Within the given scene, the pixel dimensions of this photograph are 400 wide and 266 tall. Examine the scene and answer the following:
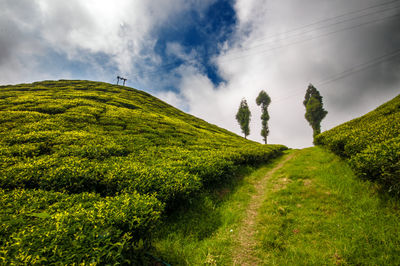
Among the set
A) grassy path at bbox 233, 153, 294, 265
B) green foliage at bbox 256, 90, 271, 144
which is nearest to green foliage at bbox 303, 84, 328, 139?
green foliage at bbox 256, 90, 271, 144

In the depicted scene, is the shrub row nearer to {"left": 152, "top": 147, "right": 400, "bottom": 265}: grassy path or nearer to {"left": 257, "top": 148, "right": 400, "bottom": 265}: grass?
{"left": 152, "top": 147, "right": 400, "bottom": 265}: grassy path

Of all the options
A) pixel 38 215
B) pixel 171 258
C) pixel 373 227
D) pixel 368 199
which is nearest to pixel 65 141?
pixel 38 215

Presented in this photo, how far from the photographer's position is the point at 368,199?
5234mm

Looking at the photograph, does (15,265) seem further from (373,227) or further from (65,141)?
(65,141)

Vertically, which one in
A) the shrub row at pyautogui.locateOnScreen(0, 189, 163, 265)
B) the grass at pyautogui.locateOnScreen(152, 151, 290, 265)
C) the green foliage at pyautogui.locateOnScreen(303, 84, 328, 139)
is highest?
the green foliage at pyautogui.locateOnScreen(303, 84, 328, 139)

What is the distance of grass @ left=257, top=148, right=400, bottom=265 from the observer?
3.66 metres

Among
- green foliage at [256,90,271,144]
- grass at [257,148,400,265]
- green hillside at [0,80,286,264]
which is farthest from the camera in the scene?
green foliage at [256,90,271,144]

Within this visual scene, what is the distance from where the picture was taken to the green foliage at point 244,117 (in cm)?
5028

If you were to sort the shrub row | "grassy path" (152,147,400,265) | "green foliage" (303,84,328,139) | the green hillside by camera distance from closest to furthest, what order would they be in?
the shrub row
the green hillside
"grassy path" (152,147,400,265)
"green foliage" (303,84,328,139)

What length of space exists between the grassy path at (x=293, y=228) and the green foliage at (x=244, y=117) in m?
43.6

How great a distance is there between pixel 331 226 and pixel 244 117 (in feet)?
161

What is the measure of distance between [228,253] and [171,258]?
165 cm

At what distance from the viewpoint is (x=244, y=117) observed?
51562 mm

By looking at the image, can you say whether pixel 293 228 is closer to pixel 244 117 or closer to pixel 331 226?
pixel 331 226
